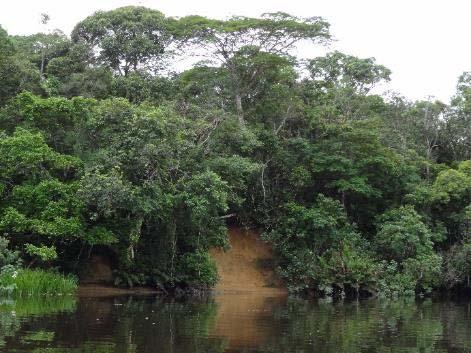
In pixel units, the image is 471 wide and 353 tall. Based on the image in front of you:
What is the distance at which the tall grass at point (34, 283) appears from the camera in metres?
20.2

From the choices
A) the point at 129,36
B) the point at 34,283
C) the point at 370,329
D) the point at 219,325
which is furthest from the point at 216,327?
the point at 129,36

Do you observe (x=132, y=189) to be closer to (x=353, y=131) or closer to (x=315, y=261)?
(x=315, y=261)

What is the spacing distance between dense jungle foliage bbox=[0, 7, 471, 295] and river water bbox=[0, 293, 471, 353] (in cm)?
360

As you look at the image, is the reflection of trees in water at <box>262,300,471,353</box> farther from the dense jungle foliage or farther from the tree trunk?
the tree trunk

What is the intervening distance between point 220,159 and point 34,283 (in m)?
10.3

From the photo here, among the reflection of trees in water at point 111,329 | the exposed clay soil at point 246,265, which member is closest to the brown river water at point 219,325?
the reflection of trees in water at point 111,329

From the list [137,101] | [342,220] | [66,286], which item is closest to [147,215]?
[66,286]

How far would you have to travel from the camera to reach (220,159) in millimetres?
28344

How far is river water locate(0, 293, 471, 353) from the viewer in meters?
12.2

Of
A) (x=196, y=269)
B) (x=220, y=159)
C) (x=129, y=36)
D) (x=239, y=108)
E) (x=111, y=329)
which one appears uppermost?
(x=129, y=36)

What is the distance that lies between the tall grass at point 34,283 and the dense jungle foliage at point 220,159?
662 millimetres

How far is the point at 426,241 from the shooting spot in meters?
32.3

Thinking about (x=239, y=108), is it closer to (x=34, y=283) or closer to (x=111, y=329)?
(x=34, y=283)

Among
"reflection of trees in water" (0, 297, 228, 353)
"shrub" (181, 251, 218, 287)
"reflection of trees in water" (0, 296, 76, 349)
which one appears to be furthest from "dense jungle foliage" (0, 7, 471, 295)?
"reflection of trees in water" (0, 297, 228, 353)
